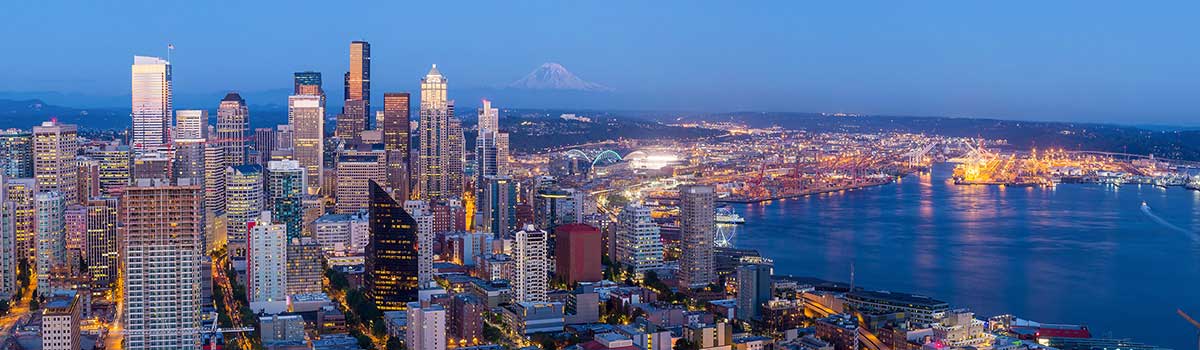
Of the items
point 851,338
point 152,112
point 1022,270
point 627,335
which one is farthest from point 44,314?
point 152,112

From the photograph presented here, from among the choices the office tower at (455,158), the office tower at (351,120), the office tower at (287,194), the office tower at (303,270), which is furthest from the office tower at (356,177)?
the office tower at (303,270)

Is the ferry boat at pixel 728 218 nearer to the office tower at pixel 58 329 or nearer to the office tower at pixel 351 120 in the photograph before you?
the office tower at pixel 351 120

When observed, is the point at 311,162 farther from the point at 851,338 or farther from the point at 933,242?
the point at 851,338

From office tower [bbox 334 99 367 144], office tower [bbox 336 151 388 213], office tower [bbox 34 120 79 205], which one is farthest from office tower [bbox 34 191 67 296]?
office tower [bbox 334 99 367 144]

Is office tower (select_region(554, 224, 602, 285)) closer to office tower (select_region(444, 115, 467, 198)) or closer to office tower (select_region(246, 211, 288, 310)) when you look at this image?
office tower (select_region(246, 211, 288, 310))

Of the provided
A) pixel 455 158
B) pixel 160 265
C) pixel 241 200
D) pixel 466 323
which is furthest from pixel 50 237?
pixel 455 158

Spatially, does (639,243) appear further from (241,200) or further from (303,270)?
(241,200)
